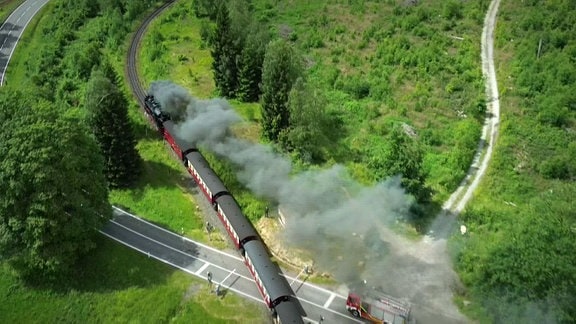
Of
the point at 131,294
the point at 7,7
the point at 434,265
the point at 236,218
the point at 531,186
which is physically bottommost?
the point at 531,186

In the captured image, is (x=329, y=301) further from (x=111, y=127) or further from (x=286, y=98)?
(x=111, y=127)

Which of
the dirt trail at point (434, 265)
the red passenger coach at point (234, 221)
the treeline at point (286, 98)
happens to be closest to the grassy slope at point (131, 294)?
the red passenger coach at point (234, 221)

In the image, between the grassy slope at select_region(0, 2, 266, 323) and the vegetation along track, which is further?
the vegetation along track

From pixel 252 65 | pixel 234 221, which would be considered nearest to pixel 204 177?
pixel 234 221

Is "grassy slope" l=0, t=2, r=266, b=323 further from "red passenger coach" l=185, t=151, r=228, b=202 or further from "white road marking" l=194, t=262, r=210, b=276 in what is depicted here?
"red passenger coach" l=185, t=151, r=228, b=202

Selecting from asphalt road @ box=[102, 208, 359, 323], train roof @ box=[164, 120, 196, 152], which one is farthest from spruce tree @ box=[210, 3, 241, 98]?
asphalt road @ box=[102, 208, 359, 323]
